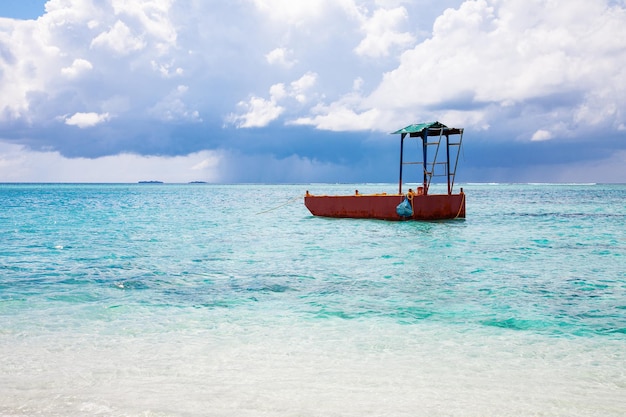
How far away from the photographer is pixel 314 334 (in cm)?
755

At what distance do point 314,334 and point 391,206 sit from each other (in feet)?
66.5

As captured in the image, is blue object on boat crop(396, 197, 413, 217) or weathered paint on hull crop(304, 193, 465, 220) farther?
weathered paint on hull crop(304, 193, 465, 220)

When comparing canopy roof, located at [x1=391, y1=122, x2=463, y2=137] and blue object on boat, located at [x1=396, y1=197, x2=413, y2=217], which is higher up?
canopy roof, located at [x1=391, y1=122, x2=463, y2=137]

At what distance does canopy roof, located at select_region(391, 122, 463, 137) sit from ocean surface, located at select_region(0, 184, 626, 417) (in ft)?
38.5

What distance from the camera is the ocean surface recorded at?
5070mm

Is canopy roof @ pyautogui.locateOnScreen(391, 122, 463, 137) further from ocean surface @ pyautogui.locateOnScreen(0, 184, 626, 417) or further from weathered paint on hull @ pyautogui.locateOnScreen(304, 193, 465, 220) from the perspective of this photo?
ocean surface @ pyautogui.locateOnScreen(0, 184, 626, 417)

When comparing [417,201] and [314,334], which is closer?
[314,334]

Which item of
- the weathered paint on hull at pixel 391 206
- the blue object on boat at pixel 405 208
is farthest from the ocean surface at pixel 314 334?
the weathered paint on hull at pixel 391 206

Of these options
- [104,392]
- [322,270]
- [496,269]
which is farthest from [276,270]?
[104,392]

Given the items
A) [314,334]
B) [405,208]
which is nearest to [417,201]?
[405,208]

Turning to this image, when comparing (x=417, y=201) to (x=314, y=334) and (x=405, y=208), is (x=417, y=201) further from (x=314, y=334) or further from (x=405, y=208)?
(x=314, y=334)

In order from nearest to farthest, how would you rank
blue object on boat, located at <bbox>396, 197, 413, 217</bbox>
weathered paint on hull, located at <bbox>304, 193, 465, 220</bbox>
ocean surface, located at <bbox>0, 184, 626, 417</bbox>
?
ocean surface, located at <bbox>0, 184, 626, 417</bbox>, blue object on boat, located at <bbox>396, 197, 413, 217</bbox>, weathered paint on hull, located at <bbox>304, 193, 465, 220</bbox>

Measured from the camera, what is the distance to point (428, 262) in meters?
15.1

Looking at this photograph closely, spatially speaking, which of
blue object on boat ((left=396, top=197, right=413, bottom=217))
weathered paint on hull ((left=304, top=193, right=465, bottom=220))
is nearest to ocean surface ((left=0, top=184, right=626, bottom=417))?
blue object on boat ((left=396, top=197, right=413, bottom=217))
